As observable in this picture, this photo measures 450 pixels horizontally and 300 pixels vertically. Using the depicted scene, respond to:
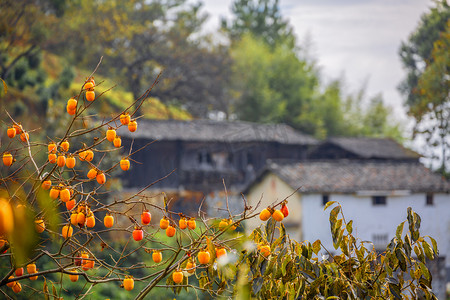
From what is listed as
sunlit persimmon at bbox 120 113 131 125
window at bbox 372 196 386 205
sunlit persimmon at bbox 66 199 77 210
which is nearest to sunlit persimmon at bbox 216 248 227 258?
sunlit persimmon at bbox 66 199 77 210

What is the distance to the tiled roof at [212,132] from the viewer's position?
20156 millimetres

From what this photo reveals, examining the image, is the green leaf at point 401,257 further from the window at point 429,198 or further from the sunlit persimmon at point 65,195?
the window at point 429,198

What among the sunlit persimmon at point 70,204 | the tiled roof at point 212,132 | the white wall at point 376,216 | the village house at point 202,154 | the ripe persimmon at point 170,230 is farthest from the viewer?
the tiled roof at point 212,132

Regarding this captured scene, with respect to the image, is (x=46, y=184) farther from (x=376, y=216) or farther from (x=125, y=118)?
(x=376, y=216)

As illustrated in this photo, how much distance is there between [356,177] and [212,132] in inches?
251

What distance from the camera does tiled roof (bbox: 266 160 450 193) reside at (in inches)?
643

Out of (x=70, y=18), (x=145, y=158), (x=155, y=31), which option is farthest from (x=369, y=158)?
(x=70, y=18)

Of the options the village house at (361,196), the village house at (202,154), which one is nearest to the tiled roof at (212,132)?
the village house at (202,154)

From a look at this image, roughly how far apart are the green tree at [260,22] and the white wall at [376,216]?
66.4 feet

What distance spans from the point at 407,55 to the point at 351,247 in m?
19.4

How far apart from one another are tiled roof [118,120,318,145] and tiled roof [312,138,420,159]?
1920 millimetres

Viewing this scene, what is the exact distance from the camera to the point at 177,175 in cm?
2084

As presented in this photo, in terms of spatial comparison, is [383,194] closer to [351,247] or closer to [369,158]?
[369,158]

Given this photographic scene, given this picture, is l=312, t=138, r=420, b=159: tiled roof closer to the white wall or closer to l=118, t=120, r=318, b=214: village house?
l=118, t=120, r=318, b=214: village house
